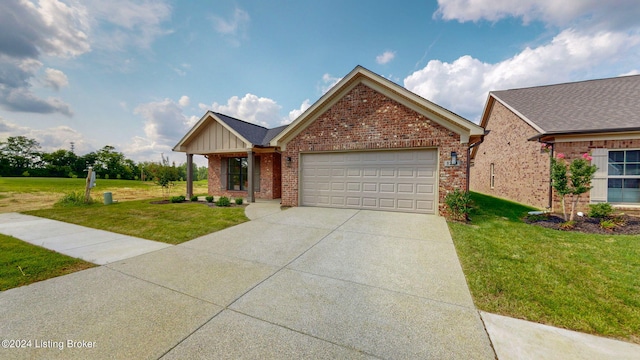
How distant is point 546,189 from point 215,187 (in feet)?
55.8

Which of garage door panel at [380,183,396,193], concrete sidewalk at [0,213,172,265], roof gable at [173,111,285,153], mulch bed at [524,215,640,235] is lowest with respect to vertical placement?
concrete sidewalk at [0,213,172,265]

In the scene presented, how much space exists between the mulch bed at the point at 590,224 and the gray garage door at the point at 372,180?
3.31 meters

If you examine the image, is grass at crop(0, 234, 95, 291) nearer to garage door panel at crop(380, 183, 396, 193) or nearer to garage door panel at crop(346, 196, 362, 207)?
garage door panel at crop(346, 196, 362, 207)

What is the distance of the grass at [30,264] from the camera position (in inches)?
145

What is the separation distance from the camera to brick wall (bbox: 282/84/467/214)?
25.7 ft

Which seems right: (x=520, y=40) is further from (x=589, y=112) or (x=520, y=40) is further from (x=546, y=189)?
(x=546, y=189)

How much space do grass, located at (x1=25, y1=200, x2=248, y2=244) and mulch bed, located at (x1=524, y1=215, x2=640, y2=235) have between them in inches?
388

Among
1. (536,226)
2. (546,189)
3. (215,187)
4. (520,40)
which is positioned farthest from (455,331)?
(215,187)

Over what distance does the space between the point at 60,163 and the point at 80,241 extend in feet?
162

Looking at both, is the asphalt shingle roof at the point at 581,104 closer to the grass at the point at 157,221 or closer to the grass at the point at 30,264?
the grass at the point at 157,221

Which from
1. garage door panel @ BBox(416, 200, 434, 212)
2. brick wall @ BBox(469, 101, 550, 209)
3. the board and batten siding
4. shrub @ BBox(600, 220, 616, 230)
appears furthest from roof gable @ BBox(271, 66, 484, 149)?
brick wall @ BBox(469, 101, 550, 209)

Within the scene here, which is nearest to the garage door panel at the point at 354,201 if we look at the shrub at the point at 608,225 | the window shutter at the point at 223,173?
the shrub at the point at 608,225

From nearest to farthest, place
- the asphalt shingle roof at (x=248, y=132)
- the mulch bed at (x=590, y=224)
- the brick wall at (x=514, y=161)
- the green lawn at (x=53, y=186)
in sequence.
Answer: the mulch bed at (x=590, y=224)
the brick wall at (x=514, y=161)
the asphalt shingle roof at (x=248, y=132)
the green lawn at (x=53, y=186)

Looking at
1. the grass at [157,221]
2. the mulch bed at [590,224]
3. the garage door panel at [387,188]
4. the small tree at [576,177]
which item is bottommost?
the grass at [157,221]
